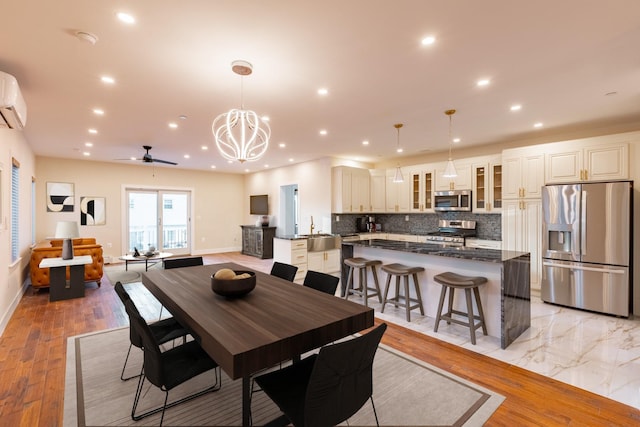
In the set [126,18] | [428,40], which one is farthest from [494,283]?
[126,18]

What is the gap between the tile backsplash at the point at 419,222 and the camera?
5770mm

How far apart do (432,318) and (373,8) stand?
3.36 meters

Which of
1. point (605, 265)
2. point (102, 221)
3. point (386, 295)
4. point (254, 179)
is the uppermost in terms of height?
point (254, 179)

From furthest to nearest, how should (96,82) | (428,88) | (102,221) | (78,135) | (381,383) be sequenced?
(102,221) → (78,135) → (428,88) → (96,82) → (381,383)

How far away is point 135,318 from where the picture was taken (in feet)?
5.68

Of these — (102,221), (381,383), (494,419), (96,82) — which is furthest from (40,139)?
(494,419)

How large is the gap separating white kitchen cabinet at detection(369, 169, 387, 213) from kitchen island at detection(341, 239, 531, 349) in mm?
3437

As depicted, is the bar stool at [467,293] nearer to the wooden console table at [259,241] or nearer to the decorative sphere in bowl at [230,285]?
the decorative sphere in bowl at [230,285]

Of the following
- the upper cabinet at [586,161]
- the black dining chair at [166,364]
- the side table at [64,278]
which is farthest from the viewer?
the side table at [64,278]

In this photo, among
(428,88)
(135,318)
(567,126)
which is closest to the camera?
(135,318)

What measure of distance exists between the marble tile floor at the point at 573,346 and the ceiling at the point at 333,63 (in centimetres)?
263

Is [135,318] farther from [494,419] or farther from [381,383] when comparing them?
[494,419]

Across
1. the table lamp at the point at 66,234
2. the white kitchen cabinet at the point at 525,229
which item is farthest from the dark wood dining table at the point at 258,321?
the white kitchen cabinet at the point at 525,229

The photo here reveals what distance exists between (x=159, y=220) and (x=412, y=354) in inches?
317
